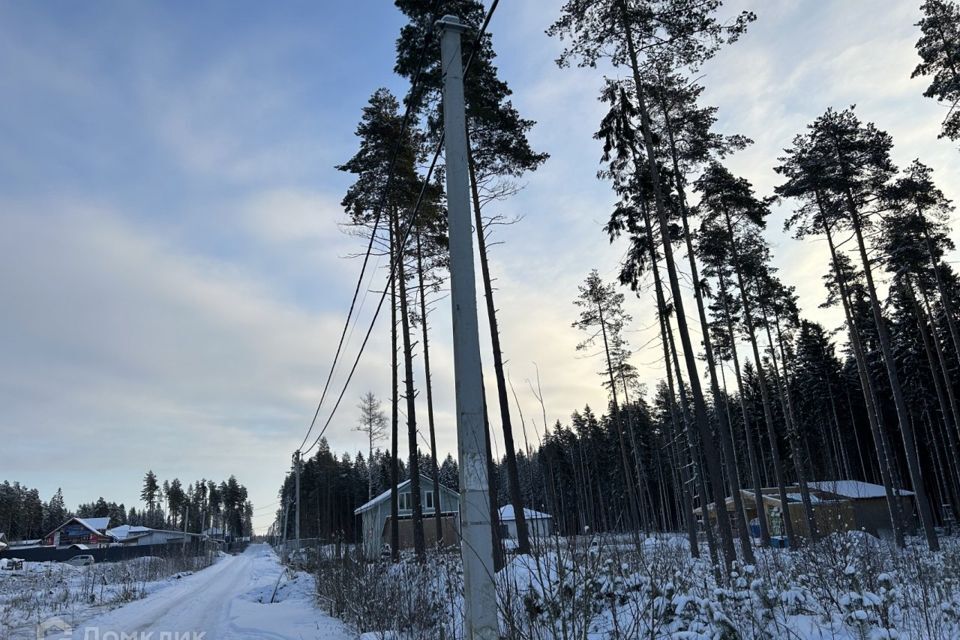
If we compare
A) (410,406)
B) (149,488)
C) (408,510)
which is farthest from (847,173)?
(149,488)

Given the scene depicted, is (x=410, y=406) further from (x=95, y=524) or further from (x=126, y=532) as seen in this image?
(x=95, y=524)

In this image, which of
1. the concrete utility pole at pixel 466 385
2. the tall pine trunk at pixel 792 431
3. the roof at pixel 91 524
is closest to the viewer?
the concrete utility pole at pixel 466 385

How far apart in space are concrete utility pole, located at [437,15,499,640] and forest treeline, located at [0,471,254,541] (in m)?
113

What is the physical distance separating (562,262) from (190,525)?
161 m

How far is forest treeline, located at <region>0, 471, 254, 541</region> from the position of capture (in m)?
99.2

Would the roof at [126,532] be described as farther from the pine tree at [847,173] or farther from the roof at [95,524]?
the pine tree at [847,173]

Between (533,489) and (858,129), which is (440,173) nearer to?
(533,489)

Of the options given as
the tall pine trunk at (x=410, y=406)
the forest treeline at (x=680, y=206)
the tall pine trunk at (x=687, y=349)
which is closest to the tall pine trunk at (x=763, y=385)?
the forest treeline at (x=680, y=206)

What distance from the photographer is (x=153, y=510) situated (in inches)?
5497

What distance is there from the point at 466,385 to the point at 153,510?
547 ft

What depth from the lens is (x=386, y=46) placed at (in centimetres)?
696

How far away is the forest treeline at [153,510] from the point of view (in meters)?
99.2

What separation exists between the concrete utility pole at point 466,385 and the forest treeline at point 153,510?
4465 inches

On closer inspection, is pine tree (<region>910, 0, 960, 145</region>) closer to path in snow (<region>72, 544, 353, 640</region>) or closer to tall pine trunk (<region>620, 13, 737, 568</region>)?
tall pine trunk (<region>620, 13, 737, 568</region>)
